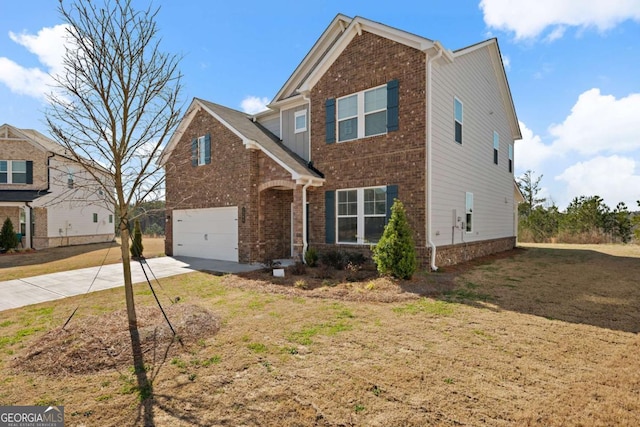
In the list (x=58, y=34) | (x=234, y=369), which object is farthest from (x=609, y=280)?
(x=58, y=34)

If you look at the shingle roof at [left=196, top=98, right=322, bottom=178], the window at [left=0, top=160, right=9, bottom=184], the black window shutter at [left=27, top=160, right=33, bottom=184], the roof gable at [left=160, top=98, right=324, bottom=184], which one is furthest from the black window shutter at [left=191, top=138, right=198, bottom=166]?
the window at [left=0, top=160, right=9, bottom=184]

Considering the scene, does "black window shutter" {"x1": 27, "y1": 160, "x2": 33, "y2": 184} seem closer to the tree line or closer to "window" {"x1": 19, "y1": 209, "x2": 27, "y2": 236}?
"window" {"x1": 19, "y1": 209, "x2": 27, "y2": 236}

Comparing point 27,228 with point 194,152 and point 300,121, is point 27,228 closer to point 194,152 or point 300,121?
point 194,152

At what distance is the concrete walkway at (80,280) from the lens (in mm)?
7648

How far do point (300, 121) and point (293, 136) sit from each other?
70 centimetres

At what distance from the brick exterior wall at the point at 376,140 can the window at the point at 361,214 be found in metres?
0.33

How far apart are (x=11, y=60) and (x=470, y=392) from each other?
32.4 ft

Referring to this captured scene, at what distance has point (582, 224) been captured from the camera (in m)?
21.5

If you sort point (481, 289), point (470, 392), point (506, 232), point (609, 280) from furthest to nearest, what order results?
point (506, 232) → point (609, 280) → point (481, 289) → point (470, 392)

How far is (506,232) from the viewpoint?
16922 millimetres

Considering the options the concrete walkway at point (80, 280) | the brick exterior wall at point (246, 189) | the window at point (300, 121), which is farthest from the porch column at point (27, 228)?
the window at point (300, 121)

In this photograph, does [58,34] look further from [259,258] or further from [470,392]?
[259,258]

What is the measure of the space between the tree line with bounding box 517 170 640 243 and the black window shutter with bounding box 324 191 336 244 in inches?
754

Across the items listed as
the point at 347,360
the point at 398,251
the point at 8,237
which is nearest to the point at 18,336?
the point at 347,360
